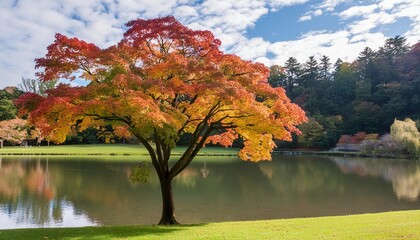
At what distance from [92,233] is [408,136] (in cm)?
4424

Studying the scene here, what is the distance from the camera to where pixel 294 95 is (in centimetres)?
7288

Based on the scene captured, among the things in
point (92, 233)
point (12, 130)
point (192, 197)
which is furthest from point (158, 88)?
point (12, 130)

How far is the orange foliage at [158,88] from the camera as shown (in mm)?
8531

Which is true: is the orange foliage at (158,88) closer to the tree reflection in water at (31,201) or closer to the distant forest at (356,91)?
the tree reflection in water at (31,201)

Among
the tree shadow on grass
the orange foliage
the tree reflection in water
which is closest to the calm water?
the tree reflection in water

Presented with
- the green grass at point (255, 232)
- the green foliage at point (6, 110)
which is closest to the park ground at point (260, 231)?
the green grass at point (255, 232)

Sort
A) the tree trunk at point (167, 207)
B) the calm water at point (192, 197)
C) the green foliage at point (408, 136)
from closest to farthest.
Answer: the tree trunk at point (167, 207)
the calm water at point (192, 197)
the green foliage at point (408, 136)

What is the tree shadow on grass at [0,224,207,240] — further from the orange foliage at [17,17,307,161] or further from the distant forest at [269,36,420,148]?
the distant forest at [269,36,420,148]

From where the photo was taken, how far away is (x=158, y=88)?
8.70m

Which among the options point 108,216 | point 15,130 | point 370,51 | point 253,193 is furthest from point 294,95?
point 108,216

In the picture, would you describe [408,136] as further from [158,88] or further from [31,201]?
[158,88]

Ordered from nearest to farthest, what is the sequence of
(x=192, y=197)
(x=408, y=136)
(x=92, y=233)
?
(x=92, y=233) → (x=192, y=197) → (x=408, y=136)

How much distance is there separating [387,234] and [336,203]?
10.1 meters

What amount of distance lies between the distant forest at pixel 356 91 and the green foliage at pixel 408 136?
13.6 metres
